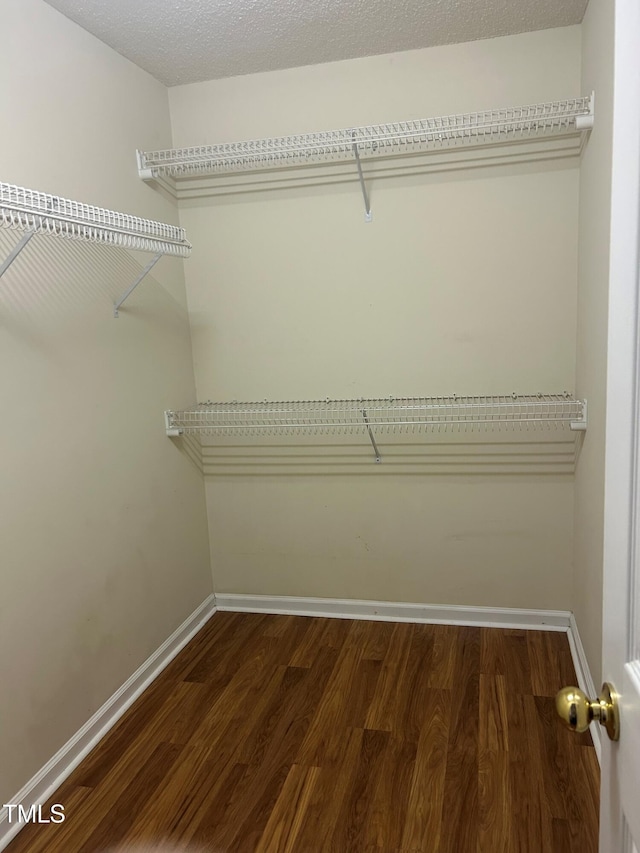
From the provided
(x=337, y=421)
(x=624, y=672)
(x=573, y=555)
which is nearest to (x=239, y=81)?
(x=337, y=421)

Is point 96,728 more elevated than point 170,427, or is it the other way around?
point 170,427

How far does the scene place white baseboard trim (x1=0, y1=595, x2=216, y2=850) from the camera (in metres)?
1.85

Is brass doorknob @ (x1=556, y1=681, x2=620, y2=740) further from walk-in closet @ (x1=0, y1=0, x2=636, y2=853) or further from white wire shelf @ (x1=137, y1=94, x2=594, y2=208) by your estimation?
white wire shelf @ (x1=137, y1=94, x2=594, y2=208)

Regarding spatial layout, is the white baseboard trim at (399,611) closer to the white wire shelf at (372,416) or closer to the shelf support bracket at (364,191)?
the white wire shelf at (372,416)

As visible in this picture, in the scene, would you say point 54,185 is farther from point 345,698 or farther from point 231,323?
point 345,698

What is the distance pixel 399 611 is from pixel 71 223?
7.05 feet

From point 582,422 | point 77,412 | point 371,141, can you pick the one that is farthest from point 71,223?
point 582,422

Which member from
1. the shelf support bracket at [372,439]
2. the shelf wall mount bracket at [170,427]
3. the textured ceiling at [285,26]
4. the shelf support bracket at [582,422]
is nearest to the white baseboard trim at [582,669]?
the shelf support bracket at [582,422]

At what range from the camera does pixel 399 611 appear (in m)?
2.89

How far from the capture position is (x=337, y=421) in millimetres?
2785

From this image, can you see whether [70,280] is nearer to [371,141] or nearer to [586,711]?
[371,141]

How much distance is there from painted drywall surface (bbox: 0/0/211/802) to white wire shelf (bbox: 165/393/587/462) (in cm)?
22

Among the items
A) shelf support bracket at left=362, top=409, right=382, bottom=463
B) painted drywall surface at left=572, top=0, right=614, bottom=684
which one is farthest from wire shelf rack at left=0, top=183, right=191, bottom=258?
painted drywall surface at left=572, top=0, right=614, bottom=684

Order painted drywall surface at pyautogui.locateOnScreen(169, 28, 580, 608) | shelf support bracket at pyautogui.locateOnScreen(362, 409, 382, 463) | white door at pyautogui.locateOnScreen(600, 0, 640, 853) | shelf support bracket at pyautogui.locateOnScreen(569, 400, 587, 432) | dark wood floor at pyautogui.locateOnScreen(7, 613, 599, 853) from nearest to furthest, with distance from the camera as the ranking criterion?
white door at pyautogui.locateOnScreen(600, 0, 640, 853) < dark wood floor at pyautogui.locateOnScreen(7, 613, 599, 853) < shelf support bracket at pyautogui.locateOnScreen(569, 400, 587, 432) < painted drywall surface at pyautogui.locateOnScreen(169, 28, 580, 608) < shelf support bracket at pyautogui.locateOnScreen(362, 409, 382, 463)
